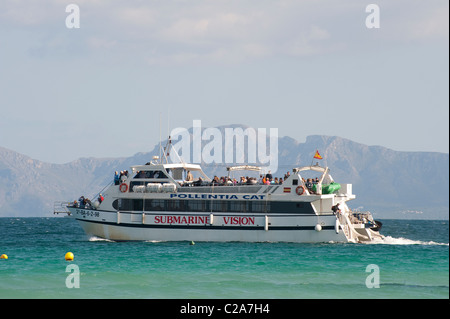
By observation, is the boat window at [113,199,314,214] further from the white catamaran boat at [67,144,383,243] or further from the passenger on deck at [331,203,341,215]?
the passenger on deck at [331,203,341,215]

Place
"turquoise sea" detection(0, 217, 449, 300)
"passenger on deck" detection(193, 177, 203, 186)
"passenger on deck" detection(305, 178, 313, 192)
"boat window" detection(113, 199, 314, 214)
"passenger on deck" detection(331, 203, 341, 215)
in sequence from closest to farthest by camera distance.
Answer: "turquoise sea" detection(0, 217, 449, 300) → "passenger on deck" detection(331, 203, 341, 215) → "boat window" detection(113, 199, 314, 214) → "passenger on deck" detection(305, 178, 313, 192) → "passenger on deck" detection(193, 177, 203, 186)

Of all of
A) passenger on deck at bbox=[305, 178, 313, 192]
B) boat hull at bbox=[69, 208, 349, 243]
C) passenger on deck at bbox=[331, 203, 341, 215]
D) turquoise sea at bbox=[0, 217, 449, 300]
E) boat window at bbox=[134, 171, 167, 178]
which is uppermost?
boat window at bbox=[134, 171, 167, 178]

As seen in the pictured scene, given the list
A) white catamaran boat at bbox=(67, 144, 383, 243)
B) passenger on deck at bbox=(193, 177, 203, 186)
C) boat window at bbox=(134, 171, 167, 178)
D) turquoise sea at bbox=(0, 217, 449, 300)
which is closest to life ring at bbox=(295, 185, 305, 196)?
white catamaran boat at bbox=(67, 144, 383, 243)

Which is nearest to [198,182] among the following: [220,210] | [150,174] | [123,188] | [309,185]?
[220,210]

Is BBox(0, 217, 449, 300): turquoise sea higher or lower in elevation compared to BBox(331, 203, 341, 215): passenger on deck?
lower

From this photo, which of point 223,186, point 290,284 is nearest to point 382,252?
point 223,186

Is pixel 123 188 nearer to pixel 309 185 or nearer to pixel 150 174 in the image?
pixel 150 174

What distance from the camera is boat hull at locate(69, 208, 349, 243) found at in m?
44.8

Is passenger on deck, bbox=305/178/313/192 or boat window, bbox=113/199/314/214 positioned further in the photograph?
passenger on deck, bbox=305/178/313/192

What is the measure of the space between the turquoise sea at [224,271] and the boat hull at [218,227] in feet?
2.46
